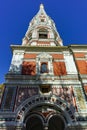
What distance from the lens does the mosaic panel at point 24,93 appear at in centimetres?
1209

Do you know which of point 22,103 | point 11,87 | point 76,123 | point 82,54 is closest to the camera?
point 76,123

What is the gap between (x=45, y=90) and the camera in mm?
13570

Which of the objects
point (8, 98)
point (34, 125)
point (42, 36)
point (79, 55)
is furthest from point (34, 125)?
point (42, 36)

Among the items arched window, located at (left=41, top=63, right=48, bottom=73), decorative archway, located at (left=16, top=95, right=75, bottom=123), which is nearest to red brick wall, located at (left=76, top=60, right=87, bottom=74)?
arched window, located at (left=41, top=63, right=48, bottom=73)

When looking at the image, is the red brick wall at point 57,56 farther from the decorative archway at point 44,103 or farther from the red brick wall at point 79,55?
the decorative archway at point 44,103

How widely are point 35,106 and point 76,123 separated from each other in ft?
10.6

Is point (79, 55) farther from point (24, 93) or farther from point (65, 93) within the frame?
point (24, 93)

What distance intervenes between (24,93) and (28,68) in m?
3.07

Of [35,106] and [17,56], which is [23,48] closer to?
[17,56]

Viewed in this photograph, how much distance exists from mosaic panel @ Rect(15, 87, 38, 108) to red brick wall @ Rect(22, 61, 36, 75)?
1927mm

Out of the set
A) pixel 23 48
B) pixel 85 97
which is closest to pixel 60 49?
pixel 23 48

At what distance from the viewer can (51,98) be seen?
12.3 meters

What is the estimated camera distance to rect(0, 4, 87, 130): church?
1118cm

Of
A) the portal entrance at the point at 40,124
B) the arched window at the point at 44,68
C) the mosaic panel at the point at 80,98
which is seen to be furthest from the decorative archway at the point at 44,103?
the arched window at the point at 44,68
